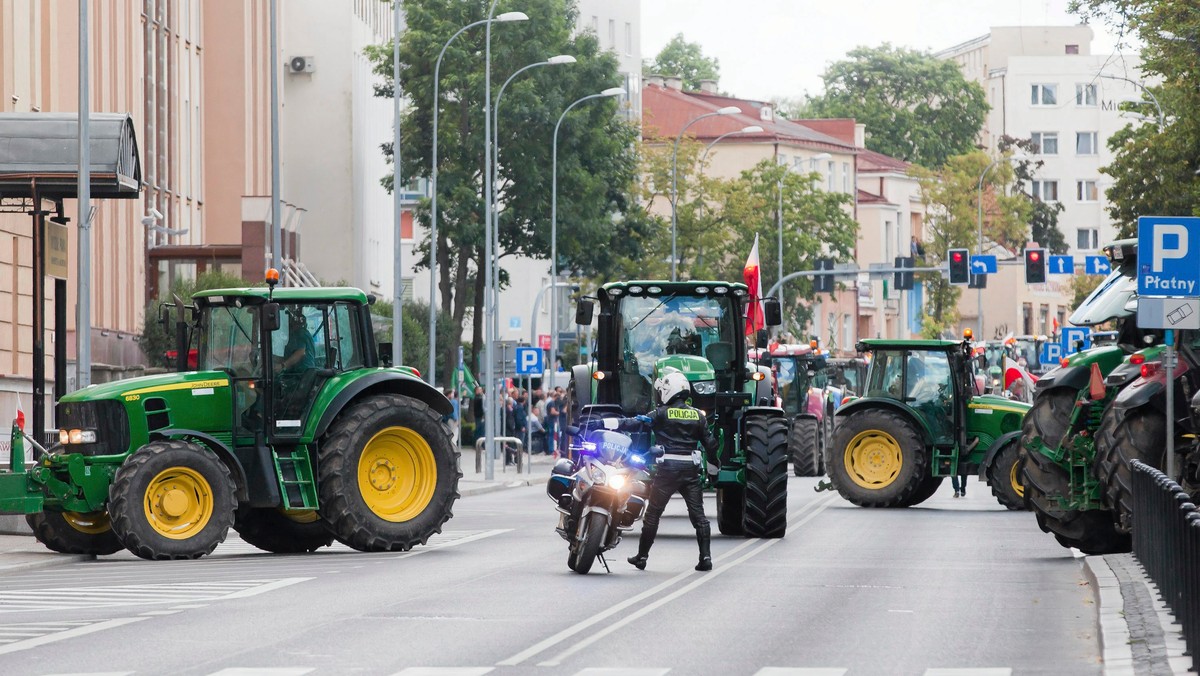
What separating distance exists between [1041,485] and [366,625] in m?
8.12

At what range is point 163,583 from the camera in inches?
746

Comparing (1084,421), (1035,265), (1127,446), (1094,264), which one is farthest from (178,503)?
(1094,264)

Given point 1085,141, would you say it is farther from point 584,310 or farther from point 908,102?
point 584,310

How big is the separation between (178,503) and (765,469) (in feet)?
20.4

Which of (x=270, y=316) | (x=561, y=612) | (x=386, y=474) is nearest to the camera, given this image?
(x=561, y=612)

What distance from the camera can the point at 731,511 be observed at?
2570cm

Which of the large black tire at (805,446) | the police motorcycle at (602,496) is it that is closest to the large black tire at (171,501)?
the police motorcycle at (602,496)

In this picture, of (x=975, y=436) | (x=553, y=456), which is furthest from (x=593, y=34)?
(x=975, y=436)

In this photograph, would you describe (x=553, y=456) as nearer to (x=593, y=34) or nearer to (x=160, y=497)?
(x=593, y=34)

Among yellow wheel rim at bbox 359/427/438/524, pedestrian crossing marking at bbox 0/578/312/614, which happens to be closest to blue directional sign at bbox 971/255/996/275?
yellow wheel rim at bbox 359/427/438/524

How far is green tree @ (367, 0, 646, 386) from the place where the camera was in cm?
6419

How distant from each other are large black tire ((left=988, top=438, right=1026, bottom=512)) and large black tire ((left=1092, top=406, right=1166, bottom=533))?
12094mm

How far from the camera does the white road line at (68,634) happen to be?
46.0 feet

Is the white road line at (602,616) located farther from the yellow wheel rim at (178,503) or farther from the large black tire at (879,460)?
the large black tire at (879,460)
